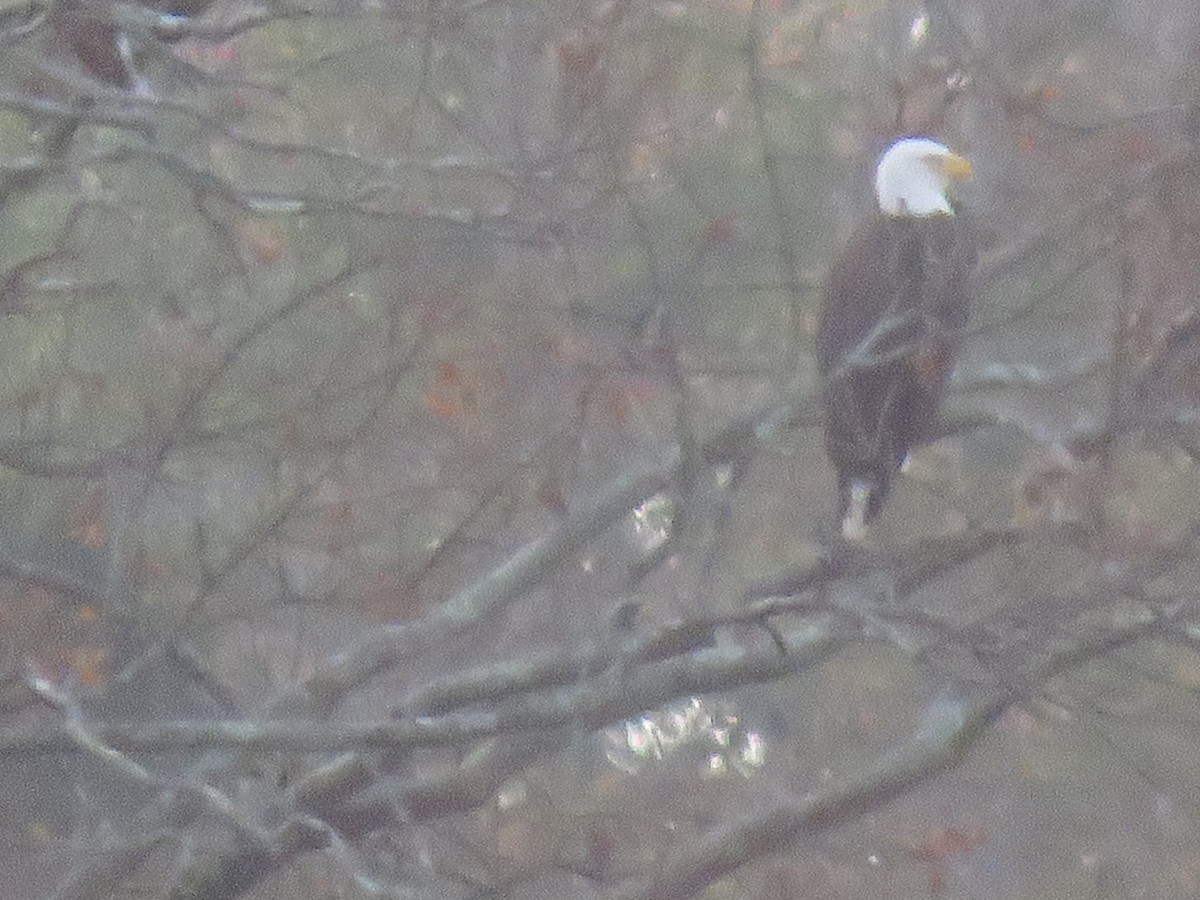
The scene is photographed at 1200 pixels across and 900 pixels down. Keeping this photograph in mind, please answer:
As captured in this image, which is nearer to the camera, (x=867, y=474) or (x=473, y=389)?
(x=867, y=474)

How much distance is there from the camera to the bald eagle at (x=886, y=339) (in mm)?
4156

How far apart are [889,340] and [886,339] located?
18 mm

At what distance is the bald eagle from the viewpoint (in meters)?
4.16

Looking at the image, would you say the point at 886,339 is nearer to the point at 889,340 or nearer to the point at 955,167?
the point at 889,340

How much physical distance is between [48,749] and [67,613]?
3.18 ft

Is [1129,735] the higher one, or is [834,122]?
[834,122]

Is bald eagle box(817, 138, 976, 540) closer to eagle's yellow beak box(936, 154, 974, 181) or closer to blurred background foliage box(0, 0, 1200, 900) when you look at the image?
blurred background foliage box(0, 0, 1200, 900)

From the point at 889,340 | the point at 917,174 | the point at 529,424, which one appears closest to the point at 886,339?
the point at 889,340

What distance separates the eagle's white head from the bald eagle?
278mm

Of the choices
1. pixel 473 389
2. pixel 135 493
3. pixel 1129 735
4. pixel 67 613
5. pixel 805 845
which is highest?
pixel 135 493

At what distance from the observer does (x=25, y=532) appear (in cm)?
570

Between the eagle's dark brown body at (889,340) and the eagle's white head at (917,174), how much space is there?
416 millimetres

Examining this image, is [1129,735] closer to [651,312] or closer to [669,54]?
[669,54]

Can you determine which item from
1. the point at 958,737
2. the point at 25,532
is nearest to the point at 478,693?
the point at 958,737
